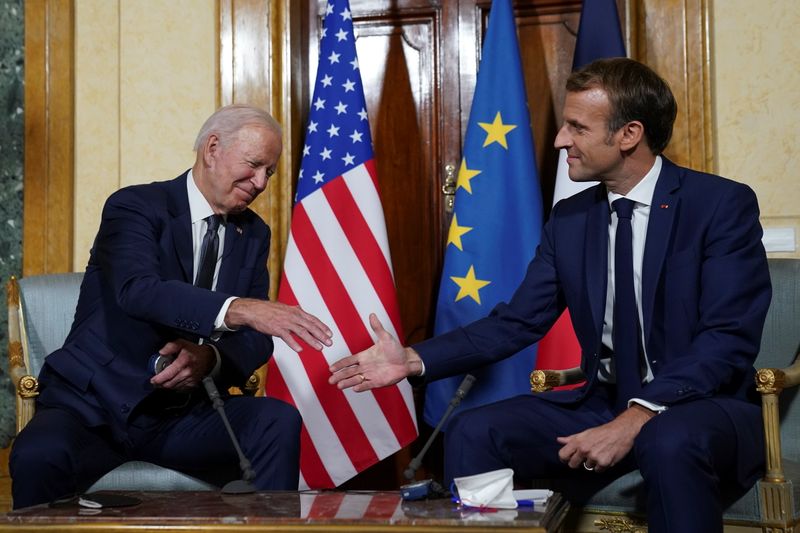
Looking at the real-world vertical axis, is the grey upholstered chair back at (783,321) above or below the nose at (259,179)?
below

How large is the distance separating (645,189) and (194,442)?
1.44m

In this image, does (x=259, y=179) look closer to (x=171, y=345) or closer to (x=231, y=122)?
(x=231, y=122)

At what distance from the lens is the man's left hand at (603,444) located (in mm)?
2348

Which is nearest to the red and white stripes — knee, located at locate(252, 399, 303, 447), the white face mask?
knee, located at locate(252, 399, 303, 447)

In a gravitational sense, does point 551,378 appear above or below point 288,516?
above

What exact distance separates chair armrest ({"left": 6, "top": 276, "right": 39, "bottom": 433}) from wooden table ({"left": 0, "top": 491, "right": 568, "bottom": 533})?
3.25 feet

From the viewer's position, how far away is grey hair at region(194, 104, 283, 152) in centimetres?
309

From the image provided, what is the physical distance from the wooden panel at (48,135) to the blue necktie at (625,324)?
2547mm

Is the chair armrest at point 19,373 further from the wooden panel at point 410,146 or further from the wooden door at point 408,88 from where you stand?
the wooden panel at point 410,146

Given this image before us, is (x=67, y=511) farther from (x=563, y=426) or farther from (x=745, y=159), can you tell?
(x=745, y=159)

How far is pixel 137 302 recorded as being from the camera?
276cm

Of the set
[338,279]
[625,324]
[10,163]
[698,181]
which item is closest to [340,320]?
[338,279]

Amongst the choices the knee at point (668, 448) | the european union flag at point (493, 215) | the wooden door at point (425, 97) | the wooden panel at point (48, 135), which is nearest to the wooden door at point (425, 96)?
the wooden door at point (425, 97)

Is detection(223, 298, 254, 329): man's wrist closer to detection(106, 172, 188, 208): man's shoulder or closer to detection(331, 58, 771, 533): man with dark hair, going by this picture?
detection(331, 58, 771, 533): man with dark hair
